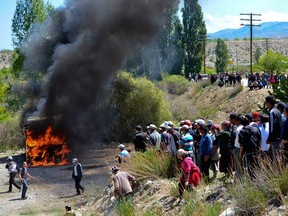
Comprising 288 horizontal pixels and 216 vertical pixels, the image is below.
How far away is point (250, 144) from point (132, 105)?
76.1 feet

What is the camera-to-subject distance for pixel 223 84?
137ft

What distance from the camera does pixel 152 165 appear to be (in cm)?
1203

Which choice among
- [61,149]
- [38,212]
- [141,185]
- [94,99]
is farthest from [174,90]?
[141,185]

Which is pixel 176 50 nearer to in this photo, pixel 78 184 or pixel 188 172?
pixel 78 184

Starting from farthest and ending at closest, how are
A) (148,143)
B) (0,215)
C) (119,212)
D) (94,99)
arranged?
1. (94,99)
2. (0,215)
3. (148,143)
4. (119,212)

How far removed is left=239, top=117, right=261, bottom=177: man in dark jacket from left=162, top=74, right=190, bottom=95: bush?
35727 millimetres

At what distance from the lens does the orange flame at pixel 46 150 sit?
82.0 ft

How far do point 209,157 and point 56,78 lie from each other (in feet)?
60.3

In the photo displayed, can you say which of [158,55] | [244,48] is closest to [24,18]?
[158,55]

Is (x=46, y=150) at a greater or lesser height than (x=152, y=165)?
lesser

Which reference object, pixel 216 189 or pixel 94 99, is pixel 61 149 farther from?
pixel 216 189

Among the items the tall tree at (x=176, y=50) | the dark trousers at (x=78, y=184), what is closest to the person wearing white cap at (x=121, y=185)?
the dark trousers at (x=78, y=184)

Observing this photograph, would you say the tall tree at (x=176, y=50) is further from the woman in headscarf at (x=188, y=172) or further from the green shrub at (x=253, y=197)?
the green shrub at (x=253, y=197)

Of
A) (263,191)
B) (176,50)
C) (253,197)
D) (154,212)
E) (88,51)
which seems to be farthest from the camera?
(176,50)
